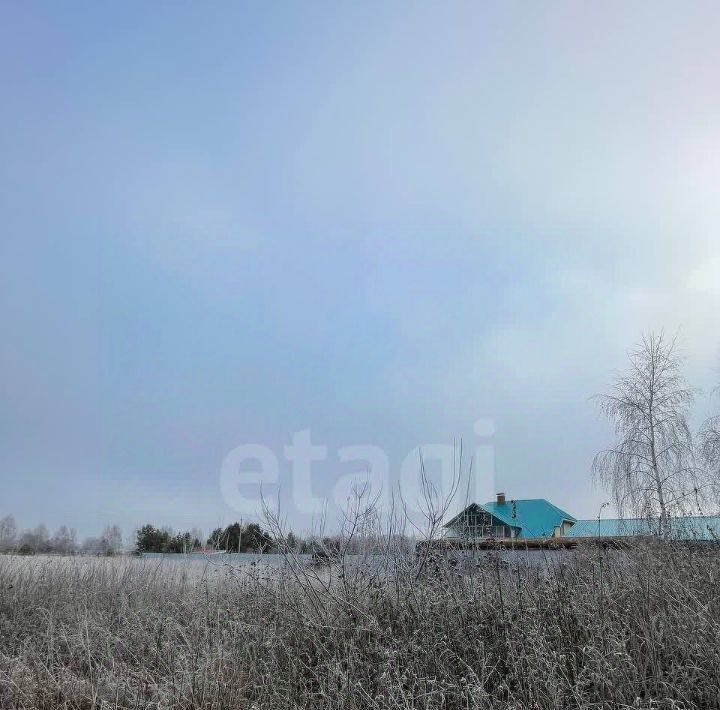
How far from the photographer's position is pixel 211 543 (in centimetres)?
991

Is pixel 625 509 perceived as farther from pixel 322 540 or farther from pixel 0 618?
pixel 0 618

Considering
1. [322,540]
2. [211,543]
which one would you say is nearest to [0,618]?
[211,543]

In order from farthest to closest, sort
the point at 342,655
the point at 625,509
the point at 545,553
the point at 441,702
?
the point at 625,509
the point at 545,553
the point at 342,655
the point at 441,702

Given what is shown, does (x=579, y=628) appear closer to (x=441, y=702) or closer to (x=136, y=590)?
(x=441, y=702)

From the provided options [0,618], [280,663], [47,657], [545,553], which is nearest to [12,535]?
[0,618]

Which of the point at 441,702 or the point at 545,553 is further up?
the point at 545,553

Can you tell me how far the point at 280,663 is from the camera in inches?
214

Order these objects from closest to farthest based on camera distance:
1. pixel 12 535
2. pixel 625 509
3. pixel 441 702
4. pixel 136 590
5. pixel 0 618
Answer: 1. pixel 441 702
2. pixel 0 618
3. pixel 136 590
4. pixel 12 535
5. pixel 625 509

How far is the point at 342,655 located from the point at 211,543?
516 cm

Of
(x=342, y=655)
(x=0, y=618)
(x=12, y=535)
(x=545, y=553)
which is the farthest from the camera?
(x=12, y=535)

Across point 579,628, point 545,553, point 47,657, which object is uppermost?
point 545,553

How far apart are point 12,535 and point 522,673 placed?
1428 centimetres

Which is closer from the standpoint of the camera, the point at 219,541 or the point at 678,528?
the point at 678,528

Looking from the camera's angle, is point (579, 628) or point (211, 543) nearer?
point (579, 628)
